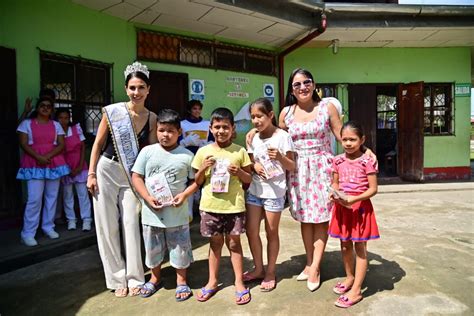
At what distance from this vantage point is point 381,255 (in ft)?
11.0

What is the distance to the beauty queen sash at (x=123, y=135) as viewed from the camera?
2584 millimetres

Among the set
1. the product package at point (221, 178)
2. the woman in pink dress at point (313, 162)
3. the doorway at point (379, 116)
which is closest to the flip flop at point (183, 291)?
the product package at point (221, 178)

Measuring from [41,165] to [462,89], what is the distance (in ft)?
28.3

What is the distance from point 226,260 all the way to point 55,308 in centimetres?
147

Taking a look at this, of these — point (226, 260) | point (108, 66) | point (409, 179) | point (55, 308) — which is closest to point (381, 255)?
point (226, 260)

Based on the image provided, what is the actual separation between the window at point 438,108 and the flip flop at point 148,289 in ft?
24.5

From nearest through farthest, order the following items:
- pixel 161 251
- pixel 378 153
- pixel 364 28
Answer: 1. pixel 161 251
2. pixel 364 28
3. pixel 378 153

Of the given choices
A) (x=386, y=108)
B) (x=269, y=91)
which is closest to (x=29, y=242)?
(x=269, y=91)

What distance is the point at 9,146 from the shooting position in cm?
406

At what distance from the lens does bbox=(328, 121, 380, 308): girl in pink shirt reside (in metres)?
2.41

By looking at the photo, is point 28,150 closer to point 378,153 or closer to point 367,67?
point 367,67

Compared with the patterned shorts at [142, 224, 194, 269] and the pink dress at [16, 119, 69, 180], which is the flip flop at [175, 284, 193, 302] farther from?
the pink dress at [16, 119, 69, 180]

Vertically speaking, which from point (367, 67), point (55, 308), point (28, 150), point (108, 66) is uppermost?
point (367, 67)

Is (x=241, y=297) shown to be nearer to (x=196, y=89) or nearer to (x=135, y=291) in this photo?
(x=135, y=291)
